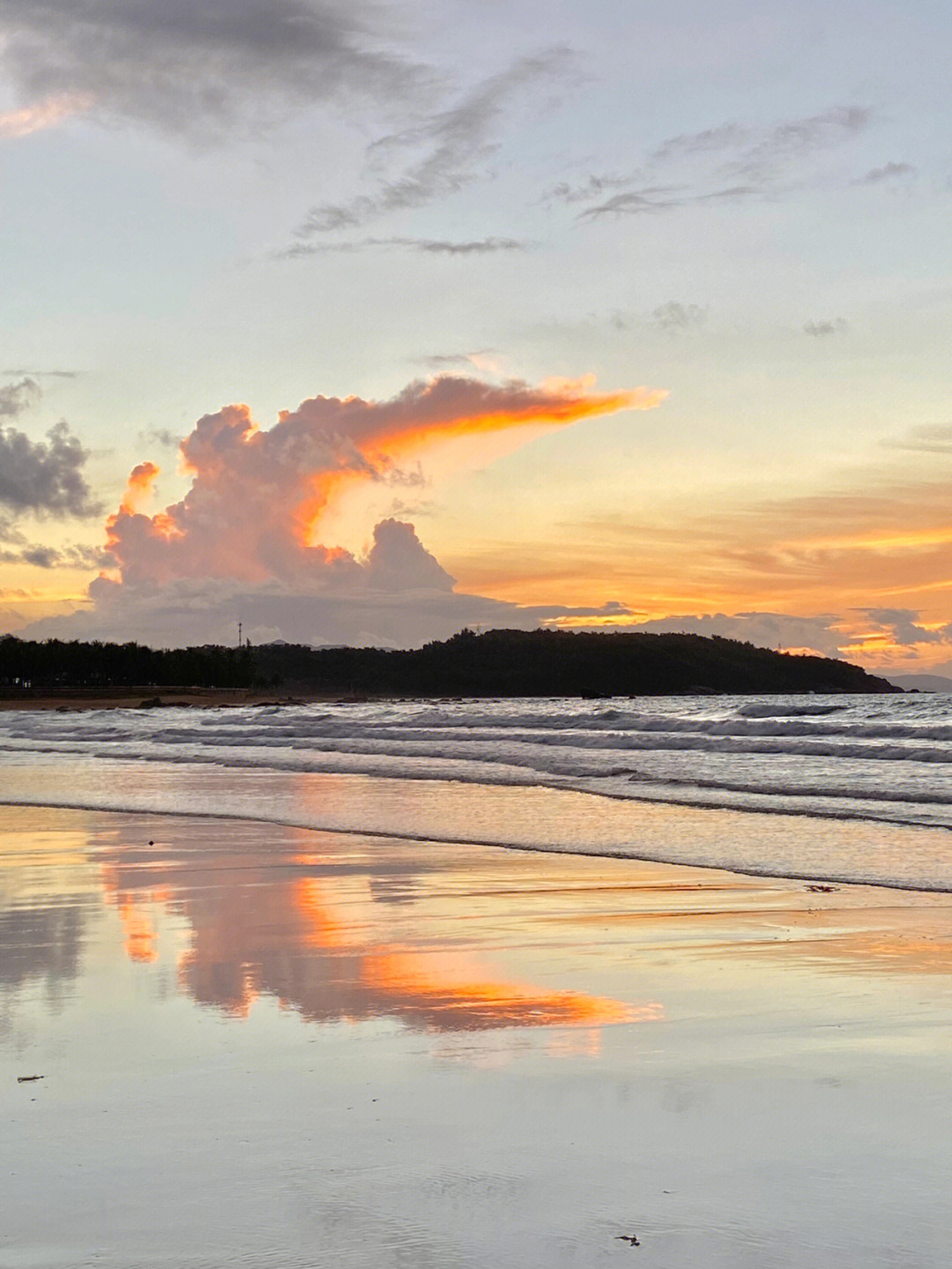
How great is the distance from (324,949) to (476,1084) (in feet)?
9.89

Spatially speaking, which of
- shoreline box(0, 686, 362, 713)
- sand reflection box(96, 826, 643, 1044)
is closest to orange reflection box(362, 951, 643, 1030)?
sand reflection box(96, 826, 643, 1044)

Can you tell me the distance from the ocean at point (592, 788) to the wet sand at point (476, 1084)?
404 centimetres

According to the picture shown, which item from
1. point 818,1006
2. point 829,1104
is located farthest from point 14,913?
point 829,1104

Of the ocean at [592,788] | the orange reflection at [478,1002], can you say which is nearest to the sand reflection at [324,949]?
the orange reflection at [478,1002]

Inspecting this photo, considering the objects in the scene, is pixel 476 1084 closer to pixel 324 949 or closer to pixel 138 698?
pixel 324 949

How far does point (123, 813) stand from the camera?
17.8 m

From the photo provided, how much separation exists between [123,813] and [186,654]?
6217 inches

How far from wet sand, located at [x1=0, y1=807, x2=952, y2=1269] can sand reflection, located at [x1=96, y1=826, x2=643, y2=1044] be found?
3 centimetres

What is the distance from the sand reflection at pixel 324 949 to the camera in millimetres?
6168

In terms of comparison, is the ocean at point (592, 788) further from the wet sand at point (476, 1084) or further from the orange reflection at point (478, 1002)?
the orange reflection at point (478, 1002)

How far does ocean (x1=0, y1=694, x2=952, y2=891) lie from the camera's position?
13.6m

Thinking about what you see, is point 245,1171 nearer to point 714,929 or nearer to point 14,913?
point 714,929

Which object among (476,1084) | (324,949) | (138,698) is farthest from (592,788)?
(138,698)

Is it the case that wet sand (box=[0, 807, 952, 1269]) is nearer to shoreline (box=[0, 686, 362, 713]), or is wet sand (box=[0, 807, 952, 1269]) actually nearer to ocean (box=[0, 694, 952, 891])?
ocean (box=[0, 694, 952, 891])
